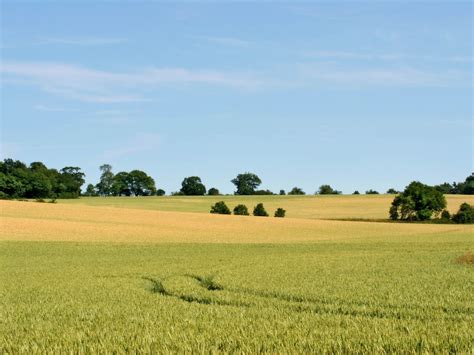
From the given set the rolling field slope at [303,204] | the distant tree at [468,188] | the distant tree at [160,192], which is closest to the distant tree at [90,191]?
the distant tree at [160,192]

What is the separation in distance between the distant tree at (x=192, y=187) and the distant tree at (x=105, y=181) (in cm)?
1918

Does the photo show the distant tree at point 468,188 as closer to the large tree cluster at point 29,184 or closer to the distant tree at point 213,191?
the distant tree at point 213,191

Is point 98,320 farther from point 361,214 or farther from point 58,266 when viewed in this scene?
point 361,214

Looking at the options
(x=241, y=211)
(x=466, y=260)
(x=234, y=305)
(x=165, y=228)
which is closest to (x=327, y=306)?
(x=234, y=305)

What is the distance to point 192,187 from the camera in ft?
473

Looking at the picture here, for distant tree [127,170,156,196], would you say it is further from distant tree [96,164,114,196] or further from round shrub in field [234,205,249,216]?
round shrub in field [234,205,249,216]

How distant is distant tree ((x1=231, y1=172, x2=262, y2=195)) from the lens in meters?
148

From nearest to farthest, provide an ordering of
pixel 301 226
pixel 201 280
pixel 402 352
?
pixel 402 352
pixel 201 280
pixel 301 226

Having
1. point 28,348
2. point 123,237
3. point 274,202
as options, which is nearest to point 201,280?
point 28,348

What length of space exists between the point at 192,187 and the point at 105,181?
3252 cm

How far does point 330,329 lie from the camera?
9500 mm

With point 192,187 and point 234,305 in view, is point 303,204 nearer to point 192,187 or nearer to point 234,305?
point 192,187

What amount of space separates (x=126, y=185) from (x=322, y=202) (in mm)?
52402

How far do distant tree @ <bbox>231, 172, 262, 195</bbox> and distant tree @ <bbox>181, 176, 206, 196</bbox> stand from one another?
27.9 ft
